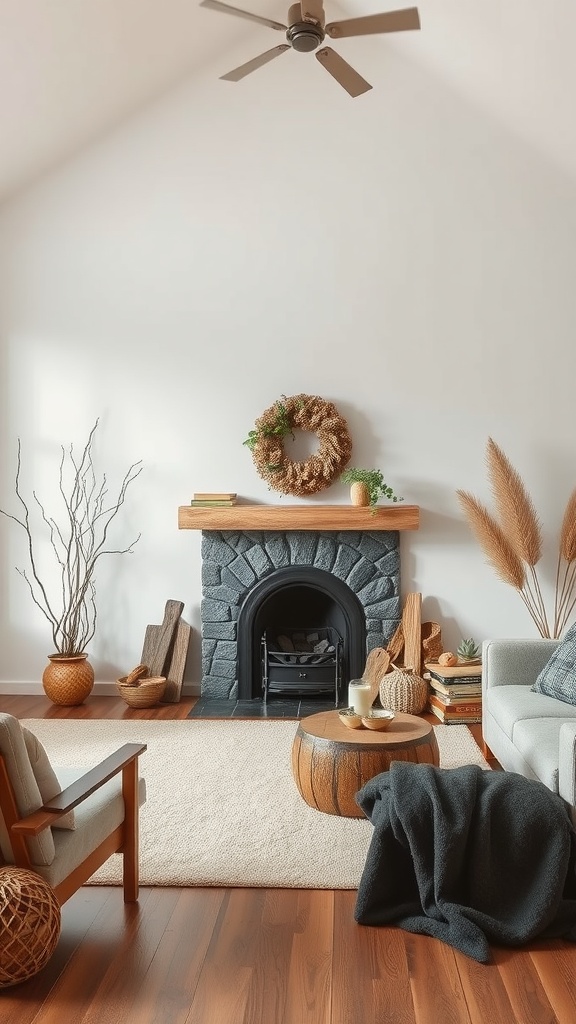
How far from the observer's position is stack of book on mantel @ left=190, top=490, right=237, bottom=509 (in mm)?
5594

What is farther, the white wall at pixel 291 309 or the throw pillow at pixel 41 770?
the white wall at pixel 291 309

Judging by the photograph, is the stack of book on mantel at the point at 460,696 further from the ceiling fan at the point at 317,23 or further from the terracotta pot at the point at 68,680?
the ceiling fan at the point at 317,23

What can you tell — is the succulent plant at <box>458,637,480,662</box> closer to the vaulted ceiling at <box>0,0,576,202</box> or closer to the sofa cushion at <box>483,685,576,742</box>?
the sofa cushion at <box>483,685,576,742</box>

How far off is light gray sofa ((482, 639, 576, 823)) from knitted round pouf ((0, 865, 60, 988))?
1609 mm

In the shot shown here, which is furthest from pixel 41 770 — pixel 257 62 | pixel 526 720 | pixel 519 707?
pixel 257 62

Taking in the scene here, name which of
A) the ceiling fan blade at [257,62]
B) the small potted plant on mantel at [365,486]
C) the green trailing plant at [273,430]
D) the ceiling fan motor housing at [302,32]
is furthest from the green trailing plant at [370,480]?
the ceiling fan motor housing at [302,32]

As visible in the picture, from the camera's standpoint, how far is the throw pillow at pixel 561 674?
3.86 m

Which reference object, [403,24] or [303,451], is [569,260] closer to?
[303,451]

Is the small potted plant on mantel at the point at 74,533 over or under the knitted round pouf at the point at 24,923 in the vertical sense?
over

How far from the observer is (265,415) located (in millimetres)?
5707

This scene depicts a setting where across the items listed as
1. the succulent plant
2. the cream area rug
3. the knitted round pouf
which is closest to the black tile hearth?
the cream area rug

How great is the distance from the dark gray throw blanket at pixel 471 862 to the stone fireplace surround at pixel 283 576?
293 centimetres

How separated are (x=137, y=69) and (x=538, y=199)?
8.59 feet

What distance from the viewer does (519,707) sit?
12.4ft
